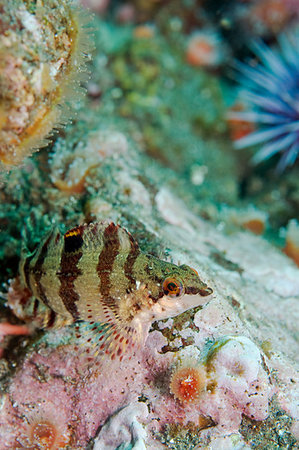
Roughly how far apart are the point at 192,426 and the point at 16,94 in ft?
7.98

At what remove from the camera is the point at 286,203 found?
5516 mm

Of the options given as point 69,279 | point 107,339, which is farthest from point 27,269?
point 107,339

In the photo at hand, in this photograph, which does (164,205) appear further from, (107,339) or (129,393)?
(129,393)

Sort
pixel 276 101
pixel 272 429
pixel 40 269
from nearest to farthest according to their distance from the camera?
1. pixel 272 429
2. pixel 40 269
3. pixel 276 101

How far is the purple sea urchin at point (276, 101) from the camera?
17.8 feet

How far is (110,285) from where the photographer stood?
2.50 m

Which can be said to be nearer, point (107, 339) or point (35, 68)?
point (35, 68)

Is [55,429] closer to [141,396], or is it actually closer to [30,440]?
[30,440]

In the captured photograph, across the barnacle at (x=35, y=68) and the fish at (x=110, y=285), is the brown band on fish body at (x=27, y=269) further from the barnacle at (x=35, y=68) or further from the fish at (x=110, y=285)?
the barnacle at (x=35, y=68)

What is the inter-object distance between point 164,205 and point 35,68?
7.36 ft

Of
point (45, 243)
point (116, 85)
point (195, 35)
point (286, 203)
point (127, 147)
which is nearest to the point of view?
point (45, 243)

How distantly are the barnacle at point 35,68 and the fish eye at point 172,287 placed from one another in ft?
3.99

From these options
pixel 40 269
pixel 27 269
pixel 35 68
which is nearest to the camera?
pixel 35 68

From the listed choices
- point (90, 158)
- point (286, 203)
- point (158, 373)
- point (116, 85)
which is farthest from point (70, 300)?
point (116, 85)
